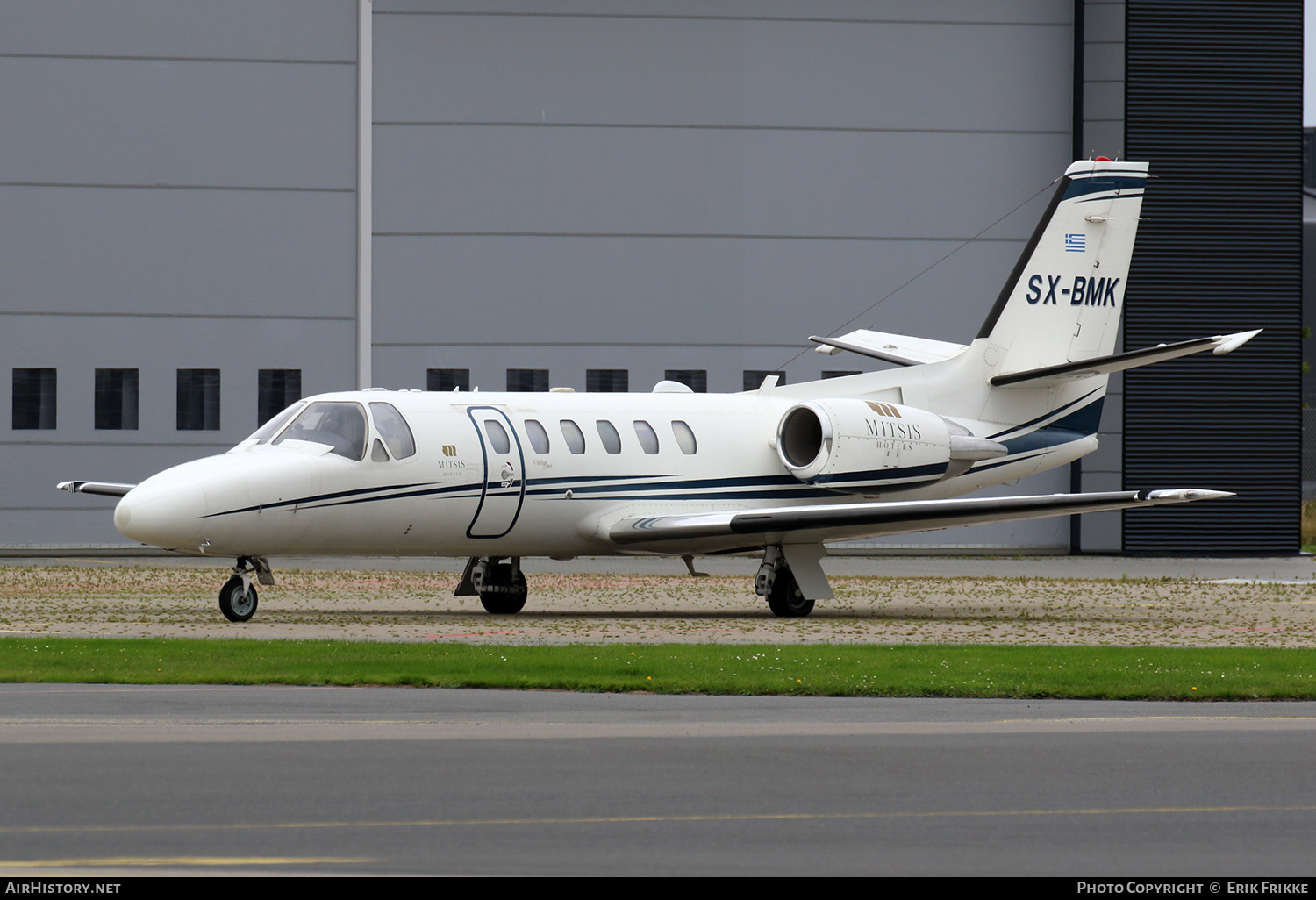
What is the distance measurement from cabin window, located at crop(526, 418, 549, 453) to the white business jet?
2 centimetres

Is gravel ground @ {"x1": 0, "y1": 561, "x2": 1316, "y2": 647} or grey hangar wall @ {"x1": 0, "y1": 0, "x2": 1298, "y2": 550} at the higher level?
grey hangar wall @ {"x1": 0, "y1": 0, "x2": 1298, "y2": 550}

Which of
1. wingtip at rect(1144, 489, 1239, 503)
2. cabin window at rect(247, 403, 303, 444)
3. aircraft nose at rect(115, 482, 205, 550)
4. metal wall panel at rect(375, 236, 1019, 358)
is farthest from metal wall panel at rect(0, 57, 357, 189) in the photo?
wingtip at rect(1144, 489, 1239, 503)

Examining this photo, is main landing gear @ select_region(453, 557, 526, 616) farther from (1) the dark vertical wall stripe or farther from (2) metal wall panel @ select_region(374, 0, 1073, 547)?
(1) the dark vertical wall stripe

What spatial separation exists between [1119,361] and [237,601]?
11.0 metres

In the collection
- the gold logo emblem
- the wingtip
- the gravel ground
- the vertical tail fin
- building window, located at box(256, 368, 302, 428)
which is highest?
the vertical tail fin

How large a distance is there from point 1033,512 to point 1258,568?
1377 cm

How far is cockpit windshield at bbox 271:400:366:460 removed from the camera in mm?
17828

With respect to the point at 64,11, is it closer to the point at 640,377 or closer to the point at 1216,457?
the point at 640,377

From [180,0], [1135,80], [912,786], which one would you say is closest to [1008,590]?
[1135,80]

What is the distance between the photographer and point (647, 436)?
66.1 feet

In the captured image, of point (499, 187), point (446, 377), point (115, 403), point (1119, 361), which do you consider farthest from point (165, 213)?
point (1119, 361)

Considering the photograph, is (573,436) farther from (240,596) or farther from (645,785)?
(645,785)

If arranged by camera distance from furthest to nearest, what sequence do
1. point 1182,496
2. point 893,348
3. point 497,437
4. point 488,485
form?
point 893,348 → point 497,437 → point 488,485 → point 1182,496

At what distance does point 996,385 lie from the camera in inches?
874
